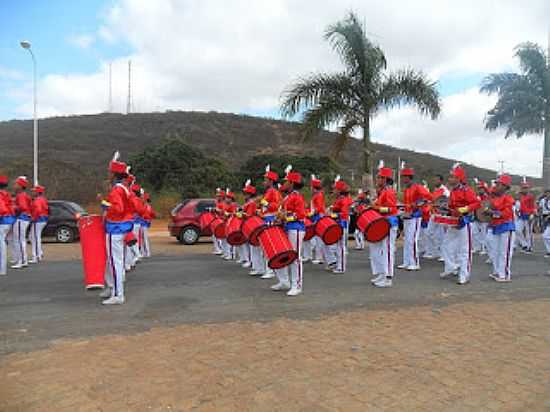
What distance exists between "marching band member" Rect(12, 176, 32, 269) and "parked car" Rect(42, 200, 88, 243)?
640 centimetres

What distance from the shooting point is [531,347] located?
200 inches

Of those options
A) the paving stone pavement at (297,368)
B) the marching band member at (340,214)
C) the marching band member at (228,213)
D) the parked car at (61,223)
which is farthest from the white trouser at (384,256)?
the parked car at (61,223)

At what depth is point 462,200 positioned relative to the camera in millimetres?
8875

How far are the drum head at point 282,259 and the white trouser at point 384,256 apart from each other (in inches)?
70.7

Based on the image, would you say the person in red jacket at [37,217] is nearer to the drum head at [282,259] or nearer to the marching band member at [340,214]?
the drum head at [282,259]

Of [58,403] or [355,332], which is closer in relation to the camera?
[58,403]

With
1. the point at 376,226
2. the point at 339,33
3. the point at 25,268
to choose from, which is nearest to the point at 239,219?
the point at 376,226

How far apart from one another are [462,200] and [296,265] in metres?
3.40

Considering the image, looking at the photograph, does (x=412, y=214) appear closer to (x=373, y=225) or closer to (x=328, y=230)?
(x=328, y=230)

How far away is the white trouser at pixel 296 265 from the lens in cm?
782

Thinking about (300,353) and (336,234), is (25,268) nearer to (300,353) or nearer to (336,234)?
(336,234)

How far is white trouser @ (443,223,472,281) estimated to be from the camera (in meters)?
8.89

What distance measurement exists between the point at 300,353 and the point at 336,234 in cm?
485

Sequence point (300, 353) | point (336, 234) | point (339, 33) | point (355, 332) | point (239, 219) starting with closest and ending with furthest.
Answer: point (300, 353), point (355, 332), point (336, 234), point (239, 219), point (339, 33)
